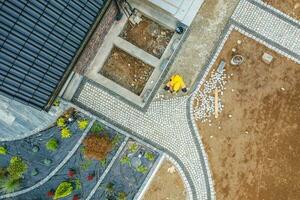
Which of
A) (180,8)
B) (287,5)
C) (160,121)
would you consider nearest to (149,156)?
(160,121)

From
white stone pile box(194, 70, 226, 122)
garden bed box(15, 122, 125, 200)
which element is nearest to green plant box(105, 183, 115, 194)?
garden bed box(15, 122, 125, 200)

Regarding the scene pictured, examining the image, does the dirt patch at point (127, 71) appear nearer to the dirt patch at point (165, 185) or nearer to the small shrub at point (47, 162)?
the dirt patch at point (165, 185)

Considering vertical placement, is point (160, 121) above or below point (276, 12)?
below

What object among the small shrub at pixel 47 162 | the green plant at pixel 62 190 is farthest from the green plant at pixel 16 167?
the green plant at pixel 62 190

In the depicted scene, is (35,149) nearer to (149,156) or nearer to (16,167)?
(16,167)

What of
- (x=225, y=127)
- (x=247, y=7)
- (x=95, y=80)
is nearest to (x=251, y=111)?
(x=225, y=127)
